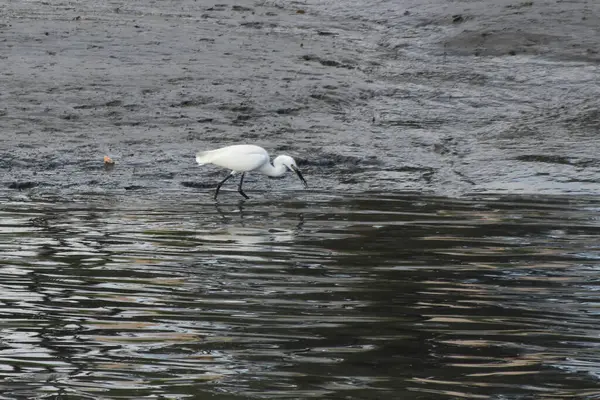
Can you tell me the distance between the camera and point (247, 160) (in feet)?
43.4

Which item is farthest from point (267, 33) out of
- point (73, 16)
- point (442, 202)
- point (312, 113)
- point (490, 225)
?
point (490, 225)

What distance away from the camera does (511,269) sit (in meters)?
8.02

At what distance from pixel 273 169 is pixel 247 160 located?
A: 1.21ft

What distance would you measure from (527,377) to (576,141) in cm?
1068

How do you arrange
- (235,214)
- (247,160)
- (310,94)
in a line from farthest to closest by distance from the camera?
→ (310,94)
(247,160)
(235,214)

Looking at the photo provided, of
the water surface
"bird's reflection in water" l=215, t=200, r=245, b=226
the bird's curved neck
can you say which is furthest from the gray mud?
the water surface

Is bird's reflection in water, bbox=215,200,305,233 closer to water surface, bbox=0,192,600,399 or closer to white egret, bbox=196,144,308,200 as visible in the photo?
water surface, bbox=0,192,600,399

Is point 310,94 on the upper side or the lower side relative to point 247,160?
upper

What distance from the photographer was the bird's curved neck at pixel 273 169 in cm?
1335

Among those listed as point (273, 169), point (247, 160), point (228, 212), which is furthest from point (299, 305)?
point (273, 169)

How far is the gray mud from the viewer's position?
14250 mm

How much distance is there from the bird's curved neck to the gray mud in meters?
0.44

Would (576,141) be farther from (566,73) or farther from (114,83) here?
(114,83)

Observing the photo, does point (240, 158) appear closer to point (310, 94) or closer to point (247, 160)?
point (247, 160)
